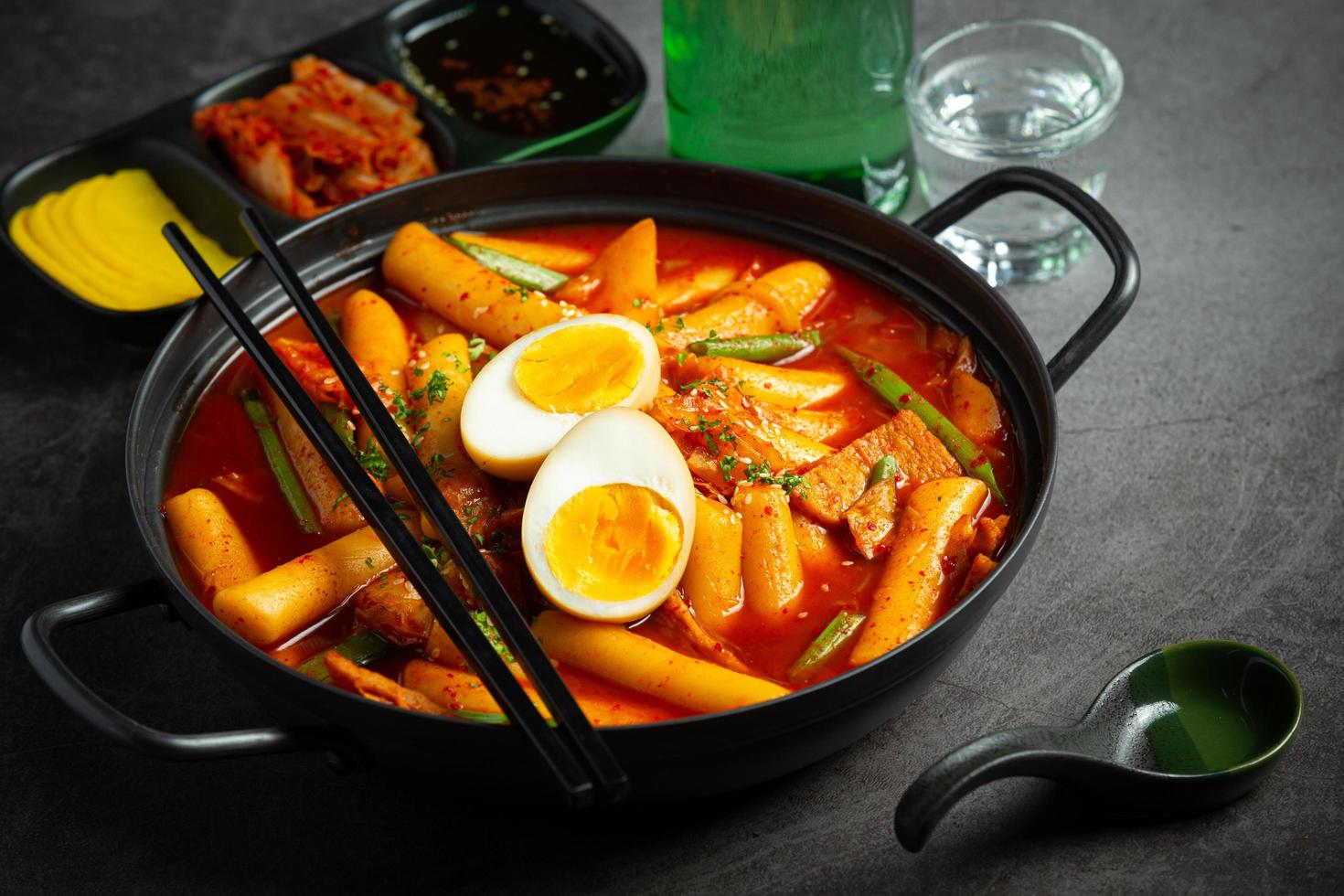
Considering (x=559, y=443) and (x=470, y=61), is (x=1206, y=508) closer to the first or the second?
(x=559, y=443)

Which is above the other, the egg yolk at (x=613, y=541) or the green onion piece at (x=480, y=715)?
the egg yolk at (x=613, y=541)

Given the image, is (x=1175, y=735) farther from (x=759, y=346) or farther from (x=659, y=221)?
(x=659, y=221)

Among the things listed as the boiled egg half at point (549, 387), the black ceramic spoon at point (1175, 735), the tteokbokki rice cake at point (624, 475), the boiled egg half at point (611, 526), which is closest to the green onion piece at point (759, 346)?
the tteokbokki rice cake at point (624, 475)

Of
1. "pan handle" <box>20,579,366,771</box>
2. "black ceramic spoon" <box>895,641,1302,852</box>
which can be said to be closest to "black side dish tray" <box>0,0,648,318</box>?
"pan handle" <box>20,579,366,771</box>

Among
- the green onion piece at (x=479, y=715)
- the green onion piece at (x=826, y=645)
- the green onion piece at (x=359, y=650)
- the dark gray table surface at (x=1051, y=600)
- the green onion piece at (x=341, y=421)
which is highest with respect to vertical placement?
the green onion piece at (x=341, y=421)

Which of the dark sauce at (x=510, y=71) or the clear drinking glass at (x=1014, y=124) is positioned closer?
the clear drinking glass at (x=1014, y=124)

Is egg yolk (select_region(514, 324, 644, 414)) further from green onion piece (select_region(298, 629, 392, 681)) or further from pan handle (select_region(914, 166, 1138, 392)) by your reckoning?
pan handle (select_region(914, 166, 1138, 392))

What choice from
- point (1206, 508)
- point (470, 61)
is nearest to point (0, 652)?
point (470, 61)

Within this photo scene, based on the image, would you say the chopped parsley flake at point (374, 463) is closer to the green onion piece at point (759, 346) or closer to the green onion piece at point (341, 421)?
the green onion piece at point (341, 421)

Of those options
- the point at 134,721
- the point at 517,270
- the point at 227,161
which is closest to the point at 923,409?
the point at 517,270
